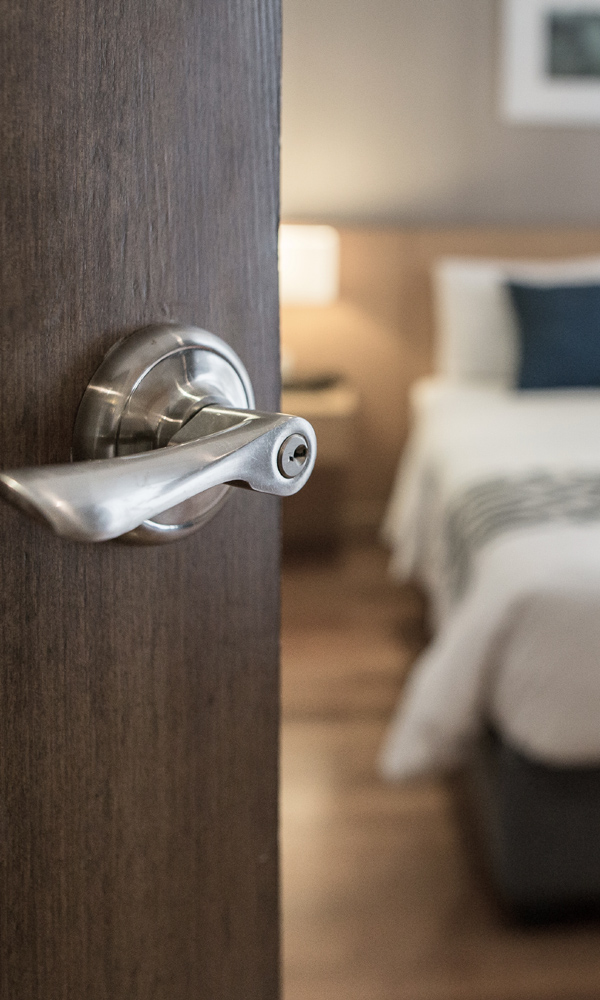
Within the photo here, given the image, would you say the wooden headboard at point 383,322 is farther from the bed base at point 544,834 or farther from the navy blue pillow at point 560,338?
the bed base at point 544,834

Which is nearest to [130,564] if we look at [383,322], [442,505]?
[442,505]

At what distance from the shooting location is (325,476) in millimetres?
2555

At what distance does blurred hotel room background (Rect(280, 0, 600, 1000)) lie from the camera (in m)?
1.08

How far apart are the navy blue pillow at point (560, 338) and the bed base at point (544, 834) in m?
1.42

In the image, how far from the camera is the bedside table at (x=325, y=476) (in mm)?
2426

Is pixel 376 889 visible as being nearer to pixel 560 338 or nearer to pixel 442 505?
pixel 442 505

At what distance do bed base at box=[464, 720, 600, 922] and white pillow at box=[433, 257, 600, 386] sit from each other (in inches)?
60.8

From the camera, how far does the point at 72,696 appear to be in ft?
0.71

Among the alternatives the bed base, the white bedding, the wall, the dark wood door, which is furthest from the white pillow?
the dark wood door

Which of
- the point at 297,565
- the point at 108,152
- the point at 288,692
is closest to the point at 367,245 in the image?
the point at 297,565

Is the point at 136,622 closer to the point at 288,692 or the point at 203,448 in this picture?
the point at 203,448

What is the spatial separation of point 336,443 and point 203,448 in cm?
225

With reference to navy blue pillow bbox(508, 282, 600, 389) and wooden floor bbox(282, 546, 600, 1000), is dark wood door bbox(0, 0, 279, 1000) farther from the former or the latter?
navy blue pillow bbox(508, 282, 600, 389)

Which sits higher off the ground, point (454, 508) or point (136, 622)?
point (136, 622)
